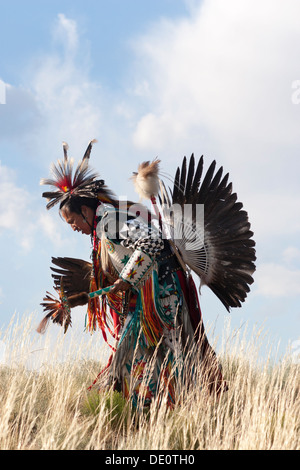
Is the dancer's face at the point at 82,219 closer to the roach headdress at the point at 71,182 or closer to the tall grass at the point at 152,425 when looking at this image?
the roach headdress at the point at 71,182

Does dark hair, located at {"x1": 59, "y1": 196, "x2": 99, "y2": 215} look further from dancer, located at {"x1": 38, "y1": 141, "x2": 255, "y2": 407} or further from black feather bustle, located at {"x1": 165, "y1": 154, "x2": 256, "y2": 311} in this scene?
black feather bustle, located at {"x1": 165, "y1": 154, "x2": 256, "y2": 311}

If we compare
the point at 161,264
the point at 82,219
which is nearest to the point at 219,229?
the point at 161,264

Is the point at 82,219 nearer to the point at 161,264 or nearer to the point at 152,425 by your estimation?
the point at 161,264

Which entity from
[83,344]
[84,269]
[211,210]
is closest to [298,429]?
[211,210]

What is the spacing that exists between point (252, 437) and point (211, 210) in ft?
5.94

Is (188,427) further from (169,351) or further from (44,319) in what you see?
(44,319)

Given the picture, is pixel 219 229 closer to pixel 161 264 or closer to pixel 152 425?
pixel 161 264

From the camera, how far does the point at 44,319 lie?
486cm

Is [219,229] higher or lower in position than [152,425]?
higher

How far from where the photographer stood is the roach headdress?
14.5ft

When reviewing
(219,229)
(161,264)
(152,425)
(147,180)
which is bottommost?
(152,425)

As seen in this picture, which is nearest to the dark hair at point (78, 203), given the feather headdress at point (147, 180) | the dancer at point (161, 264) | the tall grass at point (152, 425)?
the dancer at point (161, 264)

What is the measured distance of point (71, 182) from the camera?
454 centimetres

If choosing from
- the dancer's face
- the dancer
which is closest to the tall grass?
the dancer
